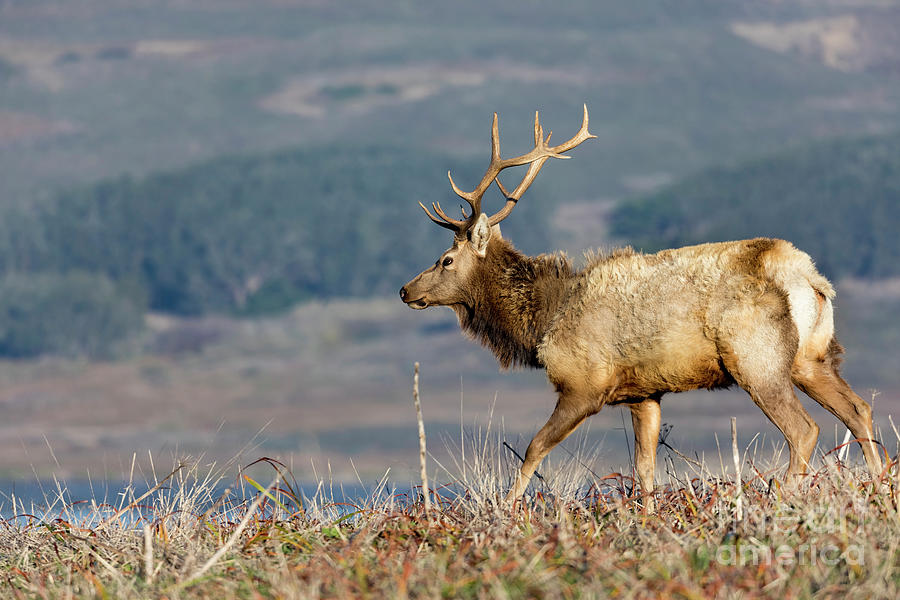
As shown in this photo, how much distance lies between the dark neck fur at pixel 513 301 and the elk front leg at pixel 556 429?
0.67m

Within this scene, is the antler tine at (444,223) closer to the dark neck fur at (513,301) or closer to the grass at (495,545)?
the dark neck fur at (513,301)

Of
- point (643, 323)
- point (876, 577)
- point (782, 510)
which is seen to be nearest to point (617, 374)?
point (643, 323)

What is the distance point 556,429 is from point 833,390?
2.24 metres

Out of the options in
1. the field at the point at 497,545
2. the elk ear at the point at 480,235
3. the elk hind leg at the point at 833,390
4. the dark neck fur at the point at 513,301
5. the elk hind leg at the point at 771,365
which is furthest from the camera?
the elk ear at the point at 480,235

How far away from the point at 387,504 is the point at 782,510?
2554 millimetres

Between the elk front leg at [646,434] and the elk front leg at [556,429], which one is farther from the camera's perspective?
the elk front leg at [646,434]

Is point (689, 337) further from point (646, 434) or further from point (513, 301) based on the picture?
point (513, 301)

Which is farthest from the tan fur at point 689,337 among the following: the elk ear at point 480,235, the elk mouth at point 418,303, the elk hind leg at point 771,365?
the elk mouth at point 418,303

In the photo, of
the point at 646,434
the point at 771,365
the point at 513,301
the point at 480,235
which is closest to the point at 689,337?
the point at 771,365

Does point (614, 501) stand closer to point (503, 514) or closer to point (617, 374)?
point (503, 514)

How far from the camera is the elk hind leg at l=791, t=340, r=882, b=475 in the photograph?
8.00 m

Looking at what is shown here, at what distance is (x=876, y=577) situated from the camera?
4.49 m

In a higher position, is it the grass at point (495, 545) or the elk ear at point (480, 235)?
the elk ear at point (480, 235)

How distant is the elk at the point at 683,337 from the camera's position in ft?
24.7
